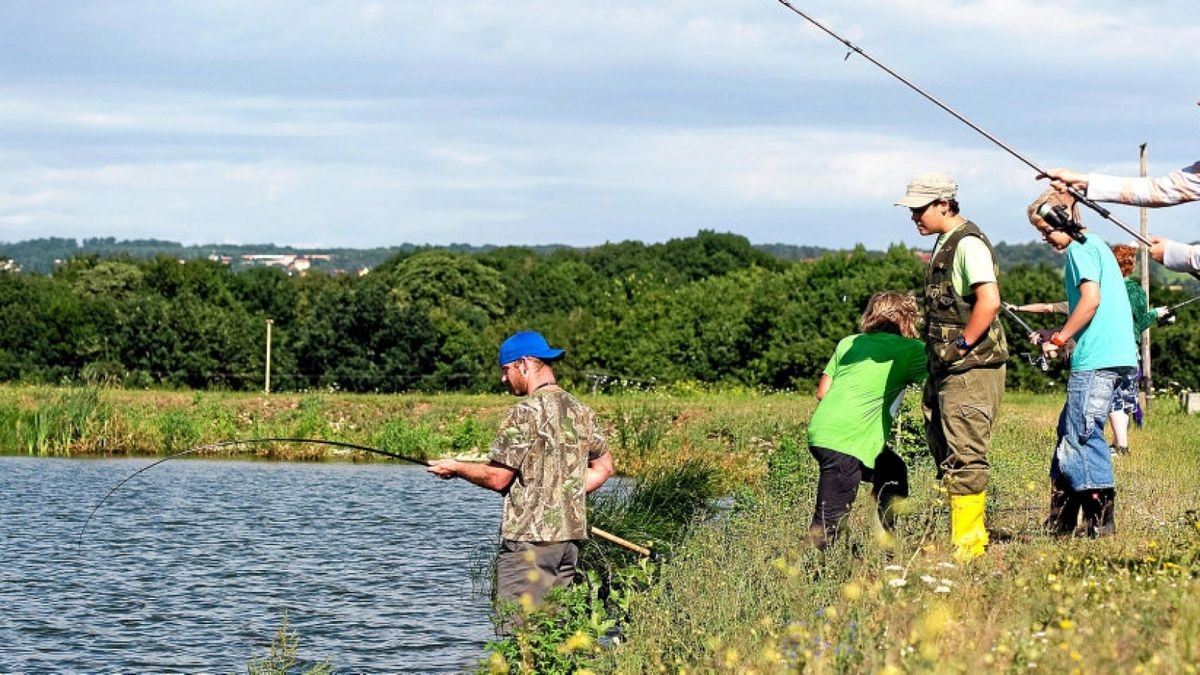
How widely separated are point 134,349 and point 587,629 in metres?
61.5

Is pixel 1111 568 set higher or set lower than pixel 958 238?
lower

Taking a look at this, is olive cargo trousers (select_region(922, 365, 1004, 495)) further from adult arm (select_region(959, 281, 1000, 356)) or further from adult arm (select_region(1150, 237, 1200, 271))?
adult arm (select_region(1150, 237, 1200, 271))

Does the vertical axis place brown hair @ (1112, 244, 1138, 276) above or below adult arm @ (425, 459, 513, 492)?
above

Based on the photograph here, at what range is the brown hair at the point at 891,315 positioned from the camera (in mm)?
8680

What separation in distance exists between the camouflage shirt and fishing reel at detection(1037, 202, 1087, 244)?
265cm

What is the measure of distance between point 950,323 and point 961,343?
0.19 meters

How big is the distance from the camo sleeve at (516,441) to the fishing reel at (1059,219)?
9.49ft

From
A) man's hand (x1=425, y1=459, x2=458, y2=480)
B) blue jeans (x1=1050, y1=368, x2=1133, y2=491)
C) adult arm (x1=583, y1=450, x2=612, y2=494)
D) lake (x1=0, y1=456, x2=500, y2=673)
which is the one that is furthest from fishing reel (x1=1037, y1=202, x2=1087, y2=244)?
lake (x1=0, y1=456, x2=500, y2=673)

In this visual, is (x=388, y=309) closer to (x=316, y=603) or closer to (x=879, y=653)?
(x=316, y=603)

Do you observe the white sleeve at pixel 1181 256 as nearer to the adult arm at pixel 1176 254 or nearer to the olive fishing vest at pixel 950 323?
the adult arm at pixel 1176 254

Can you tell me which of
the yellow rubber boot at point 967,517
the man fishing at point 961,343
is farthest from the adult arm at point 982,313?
the yellow rubber boot at point 967,517

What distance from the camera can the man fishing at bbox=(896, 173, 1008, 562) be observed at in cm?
807

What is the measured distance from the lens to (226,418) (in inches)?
1200

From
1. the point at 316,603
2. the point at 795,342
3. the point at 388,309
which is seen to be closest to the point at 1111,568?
the point at 316,603
